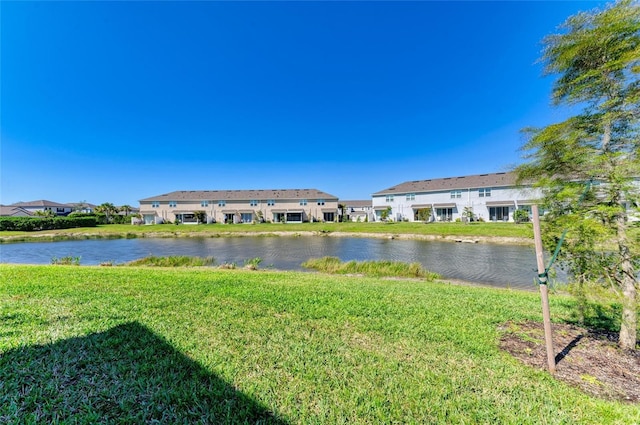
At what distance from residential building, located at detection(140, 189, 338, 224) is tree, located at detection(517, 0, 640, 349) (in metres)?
44.4

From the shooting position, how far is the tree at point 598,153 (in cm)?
340

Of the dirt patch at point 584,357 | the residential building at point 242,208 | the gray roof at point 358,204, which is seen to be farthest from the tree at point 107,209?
the dirt patch at point 584,357

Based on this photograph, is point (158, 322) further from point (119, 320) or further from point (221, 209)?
point (221, 209)

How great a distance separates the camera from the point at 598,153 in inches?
143

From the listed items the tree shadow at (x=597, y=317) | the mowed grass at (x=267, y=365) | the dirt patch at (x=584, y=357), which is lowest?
the tree shadow at (x=597, y=317)

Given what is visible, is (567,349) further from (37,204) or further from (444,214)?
(37,204)

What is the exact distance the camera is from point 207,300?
5676 millimetres

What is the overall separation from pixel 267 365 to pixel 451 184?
4507cm

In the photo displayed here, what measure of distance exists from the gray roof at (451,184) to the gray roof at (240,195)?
12.0 metres

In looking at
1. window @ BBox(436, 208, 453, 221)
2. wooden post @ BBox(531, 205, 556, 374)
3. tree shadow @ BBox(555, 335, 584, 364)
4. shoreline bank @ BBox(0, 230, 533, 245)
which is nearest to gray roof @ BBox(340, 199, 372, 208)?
window @ BBox(436, 208, 453, 221)

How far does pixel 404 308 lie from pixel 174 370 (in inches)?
165

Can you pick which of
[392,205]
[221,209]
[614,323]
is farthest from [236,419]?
[221,209]

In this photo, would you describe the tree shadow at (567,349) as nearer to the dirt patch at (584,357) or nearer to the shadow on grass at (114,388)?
the dirt patch at (584,357)

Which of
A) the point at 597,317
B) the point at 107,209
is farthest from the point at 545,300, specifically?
the point at 107,209
